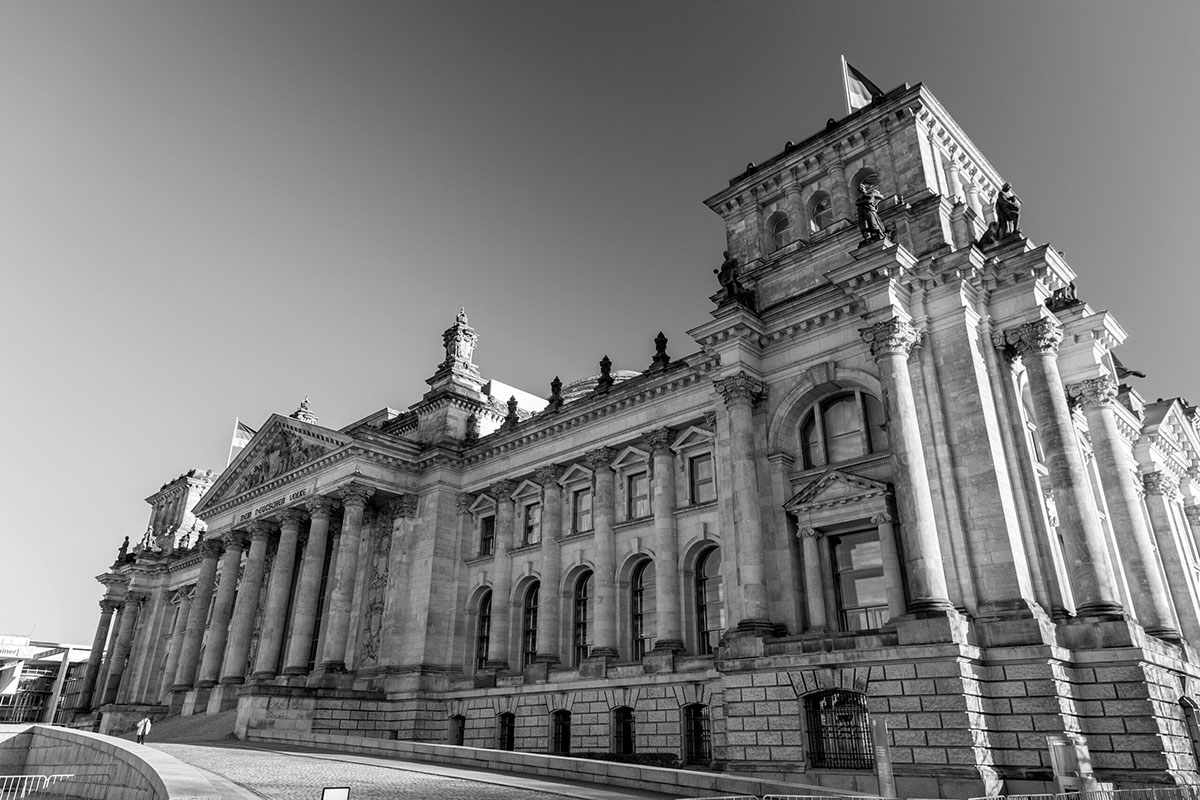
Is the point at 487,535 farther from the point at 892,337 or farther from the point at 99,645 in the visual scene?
the point at 99,645

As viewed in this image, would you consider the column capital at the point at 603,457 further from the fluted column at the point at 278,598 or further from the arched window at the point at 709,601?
the fluted column at the point at 278,598

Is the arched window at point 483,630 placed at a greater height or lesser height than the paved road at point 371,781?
greater

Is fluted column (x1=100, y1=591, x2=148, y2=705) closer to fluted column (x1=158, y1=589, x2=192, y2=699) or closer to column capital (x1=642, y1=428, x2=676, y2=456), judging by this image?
fluted column (x1=158, y1=589, x2=192, y2=699)

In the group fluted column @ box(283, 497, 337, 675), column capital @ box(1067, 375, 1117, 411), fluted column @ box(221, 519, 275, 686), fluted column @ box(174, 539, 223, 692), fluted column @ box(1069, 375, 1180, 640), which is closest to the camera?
fluted column @ box(1069, 375, 1180, 640)

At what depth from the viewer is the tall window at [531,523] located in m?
37.6

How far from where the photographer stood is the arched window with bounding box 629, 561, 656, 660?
1248 inches

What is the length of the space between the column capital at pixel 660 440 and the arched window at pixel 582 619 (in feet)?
21.5

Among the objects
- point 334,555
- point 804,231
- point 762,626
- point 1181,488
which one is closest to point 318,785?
point 762,626

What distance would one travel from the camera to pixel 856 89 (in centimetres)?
3350

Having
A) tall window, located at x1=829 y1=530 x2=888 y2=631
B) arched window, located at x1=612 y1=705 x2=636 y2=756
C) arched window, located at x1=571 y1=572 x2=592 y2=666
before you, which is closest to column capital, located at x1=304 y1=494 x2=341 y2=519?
arched window, located at x1=571 y1=572 x2=592 y2=666

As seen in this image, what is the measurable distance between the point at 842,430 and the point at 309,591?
2697 centimetres

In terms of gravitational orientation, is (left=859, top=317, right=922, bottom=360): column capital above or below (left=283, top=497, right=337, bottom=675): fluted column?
above

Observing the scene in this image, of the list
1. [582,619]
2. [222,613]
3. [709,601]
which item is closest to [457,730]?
[582,619]

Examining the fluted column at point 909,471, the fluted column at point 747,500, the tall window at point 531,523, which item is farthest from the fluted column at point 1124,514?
the tall window at point 531,523
